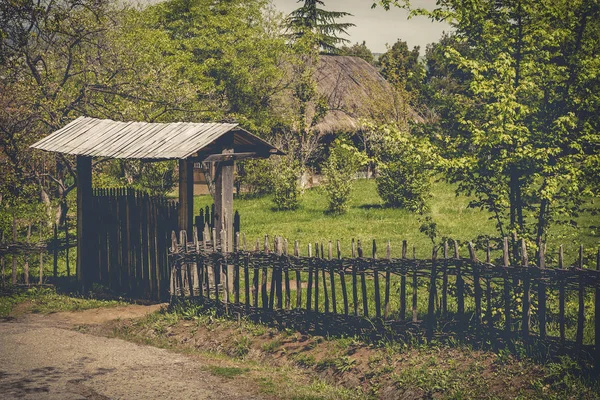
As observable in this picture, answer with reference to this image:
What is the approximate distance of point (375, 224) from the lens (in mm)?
20641

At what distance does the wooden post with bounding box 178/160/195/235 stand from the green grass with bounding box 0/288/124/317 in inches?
88.3

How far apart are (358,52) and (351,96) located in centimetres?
1687

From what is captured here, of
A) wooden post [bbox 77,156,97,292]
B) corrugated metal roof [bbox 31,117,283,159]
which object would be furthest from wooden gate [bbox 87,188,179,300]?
corrugated metal roof [bbox 31,117,283,159]

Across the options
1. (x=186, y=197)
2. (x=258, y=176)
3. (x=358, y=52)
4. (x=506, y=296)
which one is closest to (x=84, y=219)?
(x=186, y=197)

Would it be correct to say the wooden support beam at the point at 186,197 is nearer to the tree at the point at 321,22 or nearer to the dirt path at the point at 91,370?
the dirt path at the point at 91,370

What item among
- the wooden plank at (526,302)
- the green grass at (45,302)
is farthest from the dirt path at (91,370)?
the wooden plank at (526,302)

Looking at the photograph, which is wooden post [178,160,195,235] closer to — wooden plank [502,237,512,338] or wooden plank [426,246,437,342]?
wooden plank [426,246,437,342]

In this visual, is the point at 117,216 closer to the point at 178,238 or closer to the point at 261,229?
the point at 178,238

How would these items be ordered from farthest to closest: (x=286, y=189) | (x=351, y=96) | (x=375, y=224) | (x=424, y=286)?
(x=351, y=96), (x=286, y=189), (x=375, y=224), (x=424, y=286)

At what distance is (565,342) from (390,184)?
1470 centimetres

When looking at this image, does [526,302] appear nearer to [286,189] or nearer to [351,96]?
[286,189]

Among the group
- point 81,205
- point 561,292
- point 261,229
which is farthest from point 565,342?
point 261,229

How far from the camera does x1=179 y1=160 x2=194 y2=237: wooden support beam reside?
12.1m

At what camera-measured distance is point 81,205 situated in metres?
13.6
